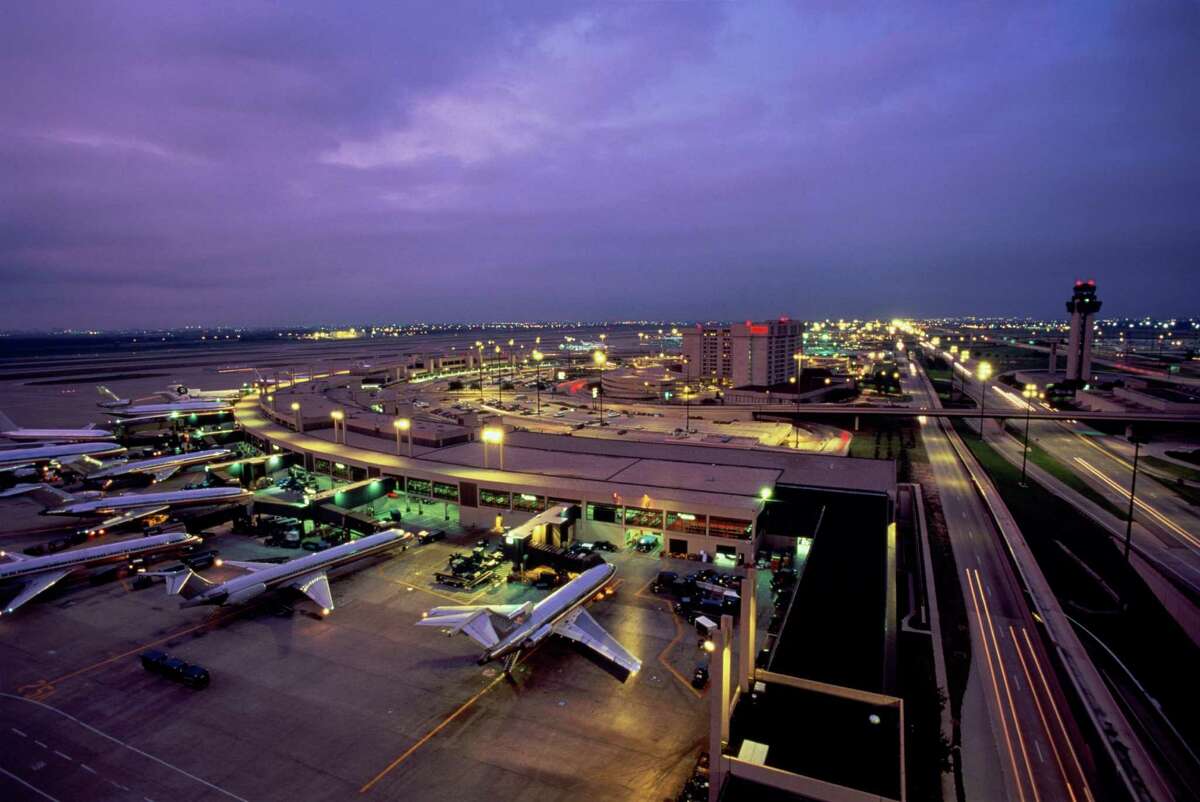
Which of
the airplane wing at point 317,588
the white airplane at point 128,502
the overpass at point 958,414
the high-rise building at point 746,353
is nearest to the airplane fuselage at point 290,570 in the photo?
the airplane wing at point 317,588

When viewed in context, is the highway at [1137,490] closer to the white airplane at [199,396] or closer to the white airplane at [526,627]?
the white airplane at [526,627]

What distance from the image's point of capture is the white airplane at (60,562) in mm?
43656

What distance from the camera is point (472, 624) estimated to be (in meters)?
36.5

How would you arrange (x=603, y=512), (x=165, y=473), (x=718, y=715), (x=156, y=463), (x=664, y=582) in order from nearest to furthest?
(x=718, y=715)
(x=664, y=582)
(x=603, y=512)
(x=156, y=463)
(x=165, y=473)

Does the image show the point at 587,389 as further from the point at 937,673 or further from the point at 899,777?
the point at 899,777

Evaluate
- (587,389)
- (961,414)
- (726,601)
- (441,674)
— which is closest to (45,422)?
(587,389)

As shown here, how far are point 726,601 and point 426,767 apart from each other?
Answer: 2257 centimetres

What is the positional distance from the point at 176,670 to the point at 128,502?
38.0 m

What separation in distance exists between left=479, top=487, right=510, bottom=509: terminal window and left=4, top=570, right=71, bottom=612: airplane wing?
3313 cm

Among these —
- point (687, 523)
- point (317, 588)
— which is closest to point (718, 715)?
point (687, 523)

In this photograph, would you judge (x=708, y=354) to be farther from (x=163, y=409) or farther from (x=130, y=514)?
(x=130, y=514)

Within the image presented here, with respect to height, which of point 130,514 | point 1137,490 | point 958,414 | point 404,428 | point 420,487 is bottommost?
point 130,514

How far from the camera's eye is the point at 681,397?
543 feet

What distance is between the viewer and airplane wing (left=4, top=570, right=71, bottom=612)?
4159 cm
